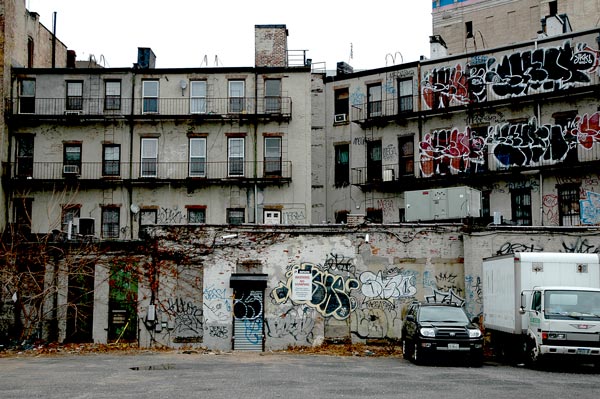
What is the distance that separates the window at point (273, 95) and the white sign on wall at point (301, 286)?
Result: 46.8 feet

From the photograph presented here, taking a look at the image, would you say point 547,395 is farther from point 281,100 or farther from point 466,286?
point 281,100

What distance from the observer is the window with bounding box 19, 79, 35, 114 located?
42.5 m

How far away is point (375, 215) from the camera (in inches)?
1672

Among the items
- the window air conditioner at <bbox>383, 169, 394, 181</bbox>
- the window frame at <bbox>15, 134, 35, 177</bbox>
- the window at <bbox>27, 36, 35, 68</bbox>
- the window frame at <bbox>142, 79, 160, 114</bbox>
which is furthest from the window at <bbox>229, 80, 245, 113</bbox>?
the window at <bbox>27, 36, 35, 68</bbox>

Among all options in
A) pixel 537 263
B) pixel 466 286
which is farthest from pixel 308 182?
pixel 537 263

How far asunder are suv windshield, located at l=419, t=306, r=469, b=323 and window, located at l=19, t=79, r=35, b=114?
27874mm

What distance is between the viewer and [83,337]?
32.6 metres

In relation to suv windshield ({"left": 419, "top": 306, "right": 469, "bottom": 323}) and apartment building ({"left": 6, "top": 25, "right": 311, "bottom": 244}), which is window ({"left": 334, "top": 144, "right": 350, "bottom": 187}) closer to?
apartment building ({"left": 6, "top": 25, "right": 311, "bottom": 244})

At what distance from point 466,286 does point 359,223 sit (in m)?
4.67

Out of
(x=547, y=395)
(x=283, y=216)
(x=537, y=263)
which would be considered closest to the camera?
(x=547, y=395)

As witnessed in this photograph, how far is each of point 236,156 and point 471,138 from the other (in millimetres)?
12311

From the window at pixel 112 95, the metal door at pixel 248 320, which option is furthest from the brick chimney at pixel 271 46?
the metal door at pixel 248 320

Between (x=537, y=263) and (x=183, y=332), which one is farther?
(x=183, y=332)

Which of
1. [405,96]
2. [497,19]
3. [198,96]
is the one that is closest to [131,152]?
[198,96]
